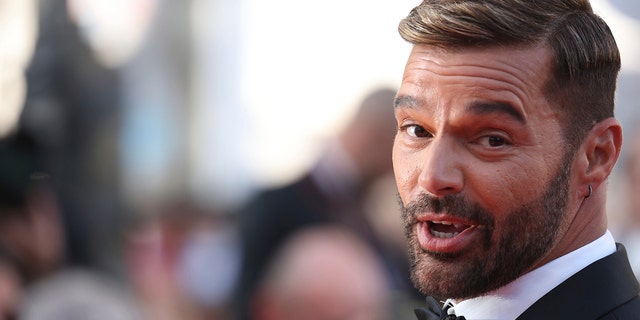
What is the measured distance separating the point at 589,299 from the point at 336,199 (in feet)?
9.25

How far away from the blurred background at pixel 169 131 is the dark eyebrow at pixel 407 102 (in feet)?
8.70

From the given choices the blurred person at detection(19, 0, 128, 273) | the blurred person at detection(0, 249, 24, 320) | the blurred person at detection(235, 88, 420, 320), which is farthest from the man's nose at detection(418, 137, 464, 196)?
the blurred person at detection(19, 0, 128, 273)

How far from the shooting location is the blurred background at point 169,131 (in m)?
5.54

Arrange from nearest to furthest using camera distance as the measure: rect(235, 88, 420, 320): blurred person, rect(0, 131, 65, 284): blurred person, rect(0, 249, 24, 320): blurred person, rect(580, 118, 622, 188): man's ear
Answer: rect(580, 118, 622, 188): man's ear
rect(235, 88, 420, 320): blurred person
rect(0, 249, 24, 320): blurred person
rect(0, 131, 65, 284): blurred person

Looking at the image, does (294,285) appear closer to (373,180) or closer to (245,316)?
(245,316)

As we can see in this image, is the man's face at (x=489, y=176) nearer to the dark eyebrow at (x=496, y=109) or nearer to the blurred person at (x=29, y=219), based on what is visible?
the dark eyebrow at (x=496, y=109)

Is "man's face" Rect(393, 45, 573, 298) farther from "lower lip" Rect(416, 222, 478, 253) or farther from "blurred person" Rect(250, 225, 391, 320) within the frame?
"blurred person" Rect(250, 225, 391, 320)

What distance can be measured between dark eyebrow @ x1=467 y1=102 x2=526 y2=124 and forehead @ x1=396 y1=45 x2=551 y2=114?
0.01m

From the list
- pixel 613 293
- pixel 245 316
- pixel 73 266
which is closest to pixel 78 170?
pixel 73 266

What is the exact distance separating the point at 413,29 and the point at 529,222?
56 centimetres

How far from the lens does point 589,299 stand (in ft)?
8.05

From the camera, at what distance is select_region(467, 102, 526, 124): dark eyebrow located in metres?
2.46

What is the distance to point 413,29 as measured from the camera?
8.68 ft

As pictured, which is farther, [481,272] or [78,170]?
[78,170]
